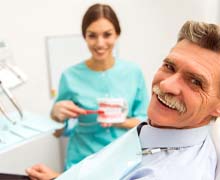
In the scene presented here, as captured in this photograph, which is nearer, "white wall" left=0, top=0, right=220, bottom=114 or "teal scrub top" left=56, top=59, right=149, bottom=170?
"teal scrub top" left=56, top=59, right=149, bottom=170

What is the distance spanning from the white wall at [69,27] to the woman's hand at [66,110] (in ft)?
1.67

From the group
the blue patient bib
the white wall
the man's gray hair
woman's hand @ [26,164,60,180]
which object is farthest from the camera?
the white wall

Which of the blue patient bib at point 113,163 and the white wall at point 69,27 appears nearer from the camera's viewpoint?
the blue patient bib at point 113,163

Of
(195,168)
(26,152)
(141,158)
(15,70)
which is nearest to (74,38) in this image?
(15,70)

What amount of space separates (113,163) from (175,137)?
20 cm

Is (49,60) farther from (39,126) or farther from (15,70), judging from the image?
(39,126)

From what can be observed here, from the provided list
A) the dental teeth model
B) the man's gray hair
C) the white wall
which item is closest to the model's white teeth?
the man's gray hair

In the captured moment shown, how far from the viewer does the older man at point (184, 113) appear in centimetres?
79

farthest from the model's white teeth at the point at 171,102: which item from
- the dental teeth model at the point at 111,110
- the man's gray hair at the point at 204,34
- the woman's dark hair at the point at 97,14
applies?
the woman's dark hair at the point at 97,14

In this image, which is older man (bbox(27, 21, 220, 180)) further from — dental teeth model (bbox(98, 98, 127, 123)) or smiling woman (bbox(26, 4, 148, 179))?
smiling woman (bbox(26, 4, 148, 179))

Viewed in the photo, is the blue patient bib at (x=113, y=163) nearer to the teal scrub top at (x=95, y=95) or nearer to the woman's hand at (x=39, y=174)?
the woman's hand at (x=39, y=174)

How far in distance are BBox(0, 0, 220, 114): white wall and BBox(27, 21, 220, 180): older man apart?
42.2 inches

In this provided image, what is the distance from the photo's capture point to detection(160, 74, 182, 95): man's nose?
2.65 feet

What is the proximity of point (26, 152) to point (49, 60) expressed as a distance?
2.47 ft
